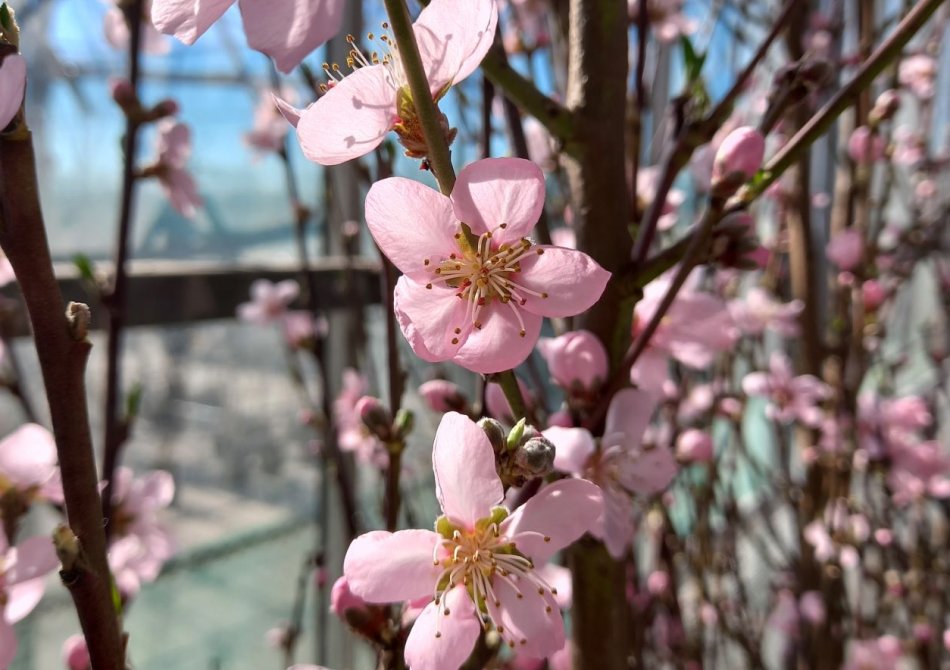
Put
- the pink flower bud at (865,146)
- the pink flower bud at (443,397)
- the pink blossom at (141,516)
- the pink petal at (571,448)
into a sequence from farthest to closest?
the pink flower bud at (865,146)
the pink blossom at (141,516)
the pink flower bud at (443,397)
the pink petal at (571,448)

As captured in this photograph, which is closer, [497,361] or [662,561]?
[497,361]

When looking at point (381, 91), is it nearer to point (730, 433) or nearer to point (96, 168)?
point (730, 433)

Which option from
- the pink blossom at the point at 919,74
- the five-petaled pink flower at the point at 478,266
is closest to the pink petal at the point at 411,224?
the five-petaled pink flower at the point at 478,266

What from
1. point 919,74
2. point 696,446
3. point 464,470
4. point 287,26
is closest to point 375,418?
point 464,470

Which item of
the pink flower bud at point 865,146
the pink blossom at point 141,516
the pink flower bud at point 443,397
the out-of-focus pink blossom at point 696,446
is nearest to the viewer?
the pink flower bud at point 443,397

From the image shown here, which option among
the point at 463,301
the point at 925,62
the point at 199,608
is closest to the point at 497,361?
A: the point at 463,301

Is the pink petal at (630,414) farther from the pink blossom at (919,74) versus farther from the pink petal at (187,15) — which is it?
the pink blossom at (919,74)

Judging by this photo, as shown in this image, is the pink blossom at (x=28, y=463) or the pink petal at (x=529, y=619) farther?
the pink blossom at (x=28, y=463)

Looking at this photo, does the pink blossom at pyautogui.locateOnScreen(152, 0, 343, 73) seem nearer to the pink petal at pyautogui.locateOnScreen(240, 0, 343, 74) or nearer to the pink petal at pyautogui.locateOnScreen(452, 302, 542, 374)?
the pink petal at pyautogui.locateOnScreen(240, 0, 343, 74)
